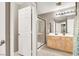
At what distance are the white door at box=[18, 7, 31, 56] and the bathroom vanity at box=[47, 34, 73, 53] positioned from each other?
1.04ft

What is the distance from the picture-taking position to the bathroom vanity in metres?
1.41

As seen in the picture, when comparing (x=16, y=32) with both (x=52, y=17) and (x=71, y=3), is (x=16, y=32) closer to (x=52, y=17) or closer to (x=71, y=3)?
(x=52, y=17)

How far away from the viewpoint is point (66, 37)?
142 cm

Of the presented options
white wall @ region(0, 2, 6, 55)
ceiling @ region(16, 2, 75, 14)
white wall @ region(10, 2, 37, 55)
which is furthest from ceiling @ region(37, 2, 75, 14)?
white wall @ region(0, 2, 6, 55)

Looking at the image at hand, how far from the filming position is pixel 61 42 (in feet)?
4.79

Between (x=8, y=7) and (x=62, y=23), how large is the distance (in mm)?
802

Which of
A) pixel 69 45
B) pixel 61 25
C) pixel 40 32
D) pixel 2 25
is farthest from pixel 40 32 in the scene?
pixel 2 25

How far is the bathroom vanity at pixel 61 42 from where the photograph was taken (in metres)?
1.41

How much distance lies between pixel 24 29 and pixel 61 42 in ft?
1.82

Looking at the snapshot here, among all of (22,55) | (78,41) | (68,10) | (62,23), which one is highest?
(68,10)

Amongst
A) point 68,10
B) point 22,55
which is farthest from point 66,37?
point 22,55

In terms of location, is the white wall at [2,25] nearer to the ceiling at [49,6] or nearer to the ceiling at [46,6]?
the ceiling at [46,6]

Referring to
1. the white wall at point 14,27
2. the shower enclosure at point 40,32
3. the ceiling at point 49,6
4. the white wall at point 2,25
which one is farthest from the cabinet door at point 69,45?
the white wall at point 2,25

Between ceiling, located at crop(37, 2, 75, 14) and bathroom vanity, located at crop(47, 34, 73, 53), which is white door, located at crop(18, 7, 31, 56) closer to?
ceiling, located at crop(37, 2, 75, 14)
